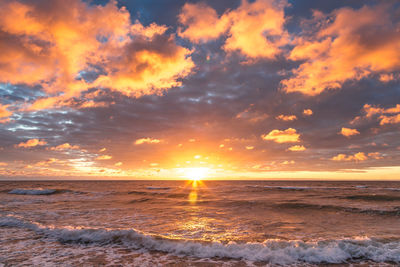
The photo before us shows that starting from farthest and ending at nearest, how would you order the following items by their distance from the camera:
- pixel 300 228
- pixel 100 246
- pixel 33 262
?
pixel 300 228 < pixel 100 246 < pixel 33 262

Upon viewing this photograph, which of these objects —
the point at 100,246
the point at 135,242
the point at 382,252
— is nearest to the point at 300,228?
the point at 382,252

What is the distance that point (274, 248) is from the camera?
877 centimetres

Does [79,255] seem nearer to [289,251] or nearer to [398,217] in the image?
[289,251]

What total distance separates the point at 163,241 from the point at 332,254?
22.6ft

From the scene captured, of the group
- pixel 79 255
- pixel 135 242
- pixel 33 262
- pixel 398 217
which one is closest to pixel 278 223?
pixel 135 242

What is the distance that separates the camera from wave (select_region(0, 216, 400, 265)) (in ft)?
26.9

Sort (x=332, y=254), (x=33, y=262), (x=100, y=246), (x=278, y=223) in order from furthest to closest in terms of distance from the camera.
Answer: (x=278, y=223), (x=100, y=246), (x=332, y=254), (x=33, y=262)

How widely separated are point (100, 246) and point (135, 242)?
1.50 m

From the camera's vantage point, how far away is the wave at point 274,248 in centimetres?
819

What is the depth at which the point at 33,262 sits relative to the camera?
761cm

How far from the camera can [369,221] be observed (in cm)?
1520

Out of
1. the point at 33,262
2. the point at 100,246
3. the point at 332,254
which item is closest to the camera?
the point at 33,262

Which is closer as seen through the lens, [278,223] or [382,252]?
[382,252]

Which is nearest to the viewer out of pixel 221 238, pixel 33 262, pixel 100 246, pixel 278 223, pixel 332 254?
pixel 33 262
